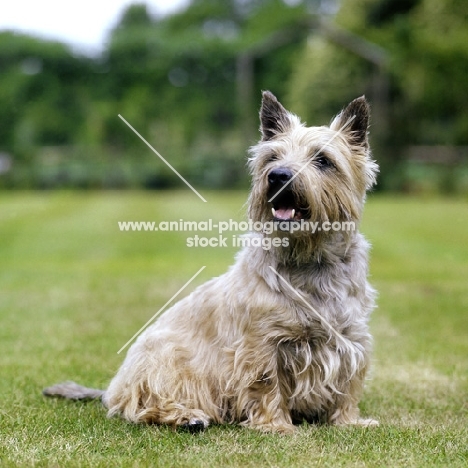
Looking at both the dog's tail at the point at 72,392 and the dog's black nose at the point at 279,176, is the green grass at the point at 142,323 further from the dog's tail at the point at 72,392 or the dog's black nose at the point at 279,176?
the dog's black nose at the point at 279,176

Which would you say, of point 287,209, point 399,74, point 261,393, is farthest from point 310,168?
point 399,74

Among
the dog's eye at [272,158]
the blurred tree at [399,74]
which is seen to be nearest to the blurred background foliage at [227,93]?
the blurred tree at [399,74]

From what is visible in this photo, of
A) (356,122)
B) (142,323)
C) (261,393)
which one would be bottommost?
(142,323)

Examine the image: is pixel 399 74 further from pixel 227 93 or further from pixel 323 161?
pixel 323 161

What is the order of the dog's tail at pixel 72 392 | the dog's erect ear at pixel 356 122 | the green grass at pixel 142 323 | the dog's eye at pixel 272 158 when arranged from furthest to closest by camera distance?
the dog's tail at pixel 72 392 < the dog's erect ear at pixel 356 122 < the dog's eye at pixel 272 158 < the green grass at pixel 142 323

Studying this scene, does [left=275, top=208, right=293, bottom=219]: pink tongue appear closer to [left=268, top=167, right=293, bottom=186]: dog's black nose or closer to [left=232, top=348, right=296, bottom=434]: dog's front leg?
[left=268, top=167, right=293, bottom=186]: dog's black nose

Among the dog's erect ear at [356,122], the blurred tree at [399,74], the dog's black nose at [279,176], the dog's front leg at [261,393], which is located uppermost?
the blurred tree at [399,74]

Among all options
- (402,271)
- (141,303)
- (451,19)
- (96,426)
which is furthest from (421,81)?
(96,426)

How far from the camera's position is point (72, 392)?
558 centimetres

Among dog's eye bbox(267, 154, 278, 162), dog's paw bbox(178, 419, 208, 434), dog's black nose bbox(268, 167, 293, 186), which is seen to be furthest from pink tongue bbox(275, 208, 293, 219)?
dog's paw bbox(178, 419, 208, 434)

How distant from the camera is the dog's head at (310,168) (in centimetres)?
464

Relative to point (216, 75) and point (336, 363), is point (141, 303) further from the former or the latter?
point (216, 75)

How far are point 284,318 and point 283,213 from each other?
1.99 ft

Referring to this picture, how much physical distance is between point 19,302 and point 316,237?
629 centimetres
